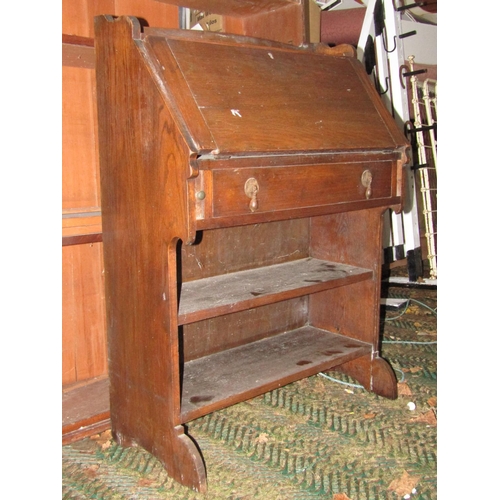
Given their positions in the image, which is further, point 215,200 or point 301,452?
point 301,452

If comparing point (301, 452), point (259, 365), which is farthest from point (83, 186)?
point (301, 452)

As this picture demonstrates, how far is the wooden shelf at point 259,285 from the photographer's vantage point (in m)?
1.98

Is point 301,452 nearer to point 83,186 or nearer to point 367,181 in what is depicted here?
point 367,181

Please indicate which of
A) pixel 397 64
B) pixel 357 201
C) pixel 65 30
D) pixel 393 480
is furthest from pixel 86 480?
pixel 397 64

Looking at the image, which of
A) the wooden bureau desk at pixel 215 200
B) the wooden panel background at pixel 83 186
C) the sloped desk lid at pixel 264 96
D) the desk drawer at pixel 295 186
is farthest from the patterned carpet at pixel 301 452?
the sloped desk lid at pixel 264 96

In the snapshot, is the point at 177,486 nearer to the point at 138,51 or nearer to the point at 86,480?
the point at 86,480

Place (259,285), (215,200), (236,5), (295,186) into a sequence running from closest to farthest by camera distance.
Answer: (215,200), (295,186), (259,285), (236,5)

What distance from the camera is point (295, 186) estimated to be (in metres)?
1.95

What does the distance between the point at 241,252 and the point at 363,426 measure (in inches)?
34.4

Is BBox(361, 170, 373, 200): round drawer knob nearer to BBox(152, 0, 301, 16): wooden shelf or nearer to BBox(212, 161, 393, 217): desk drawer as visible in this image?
BBox(212, 161, 393, 217): desk drawer

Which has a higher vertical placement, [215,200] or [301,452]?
[215,200]

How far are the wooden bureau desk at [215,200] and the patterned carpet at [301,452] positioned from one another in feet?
0.32

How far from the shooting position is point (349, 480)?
1969 millimetres

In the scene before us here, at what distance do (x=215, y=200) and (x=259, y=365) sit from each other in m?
0.87
